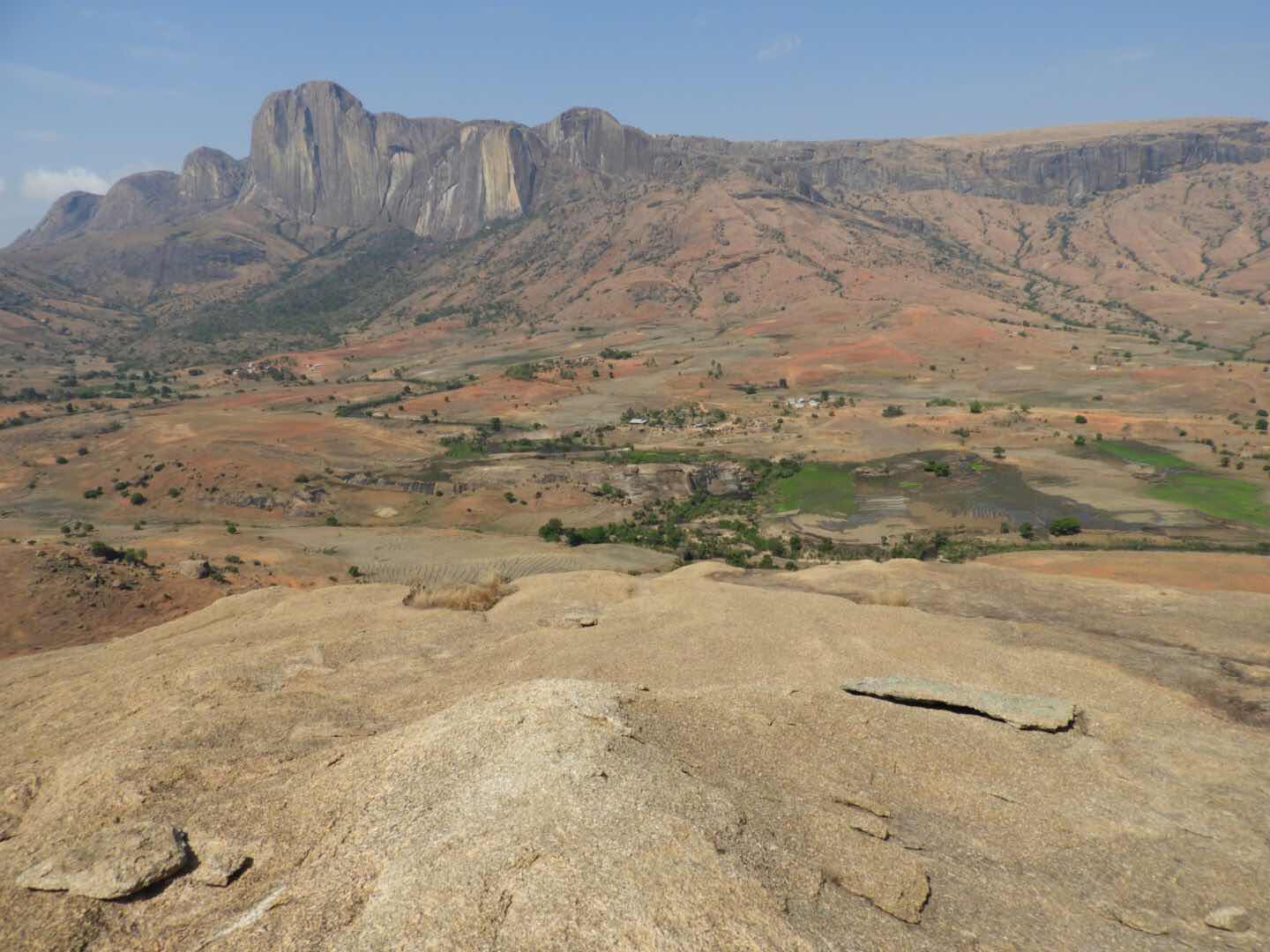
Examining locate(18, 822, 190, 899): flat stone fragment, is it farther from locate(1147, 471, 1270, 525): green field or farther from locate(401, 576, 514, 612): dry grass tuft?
locate(1147, 471, 1270, 525): green field

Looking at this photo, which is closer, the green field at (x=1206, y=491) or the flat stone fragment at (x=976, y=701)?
the flat stone fragment at (x=976, y=701)

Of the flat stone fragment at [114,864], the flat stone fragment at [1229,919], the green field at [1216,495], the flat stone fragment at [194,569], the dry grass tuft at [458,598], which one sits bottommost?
the green field at [1216,495]

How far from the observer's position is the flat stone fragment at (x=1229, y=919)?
12.8 m

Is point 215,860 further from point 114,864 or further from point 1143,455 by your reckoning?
point 1143,455

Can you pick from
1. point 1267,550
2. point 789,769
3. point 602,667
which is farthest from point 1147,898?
point 1267,550

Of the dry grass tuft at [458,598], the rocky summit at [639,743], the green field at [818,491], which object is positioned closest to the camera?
the rocky summit at [639,743]

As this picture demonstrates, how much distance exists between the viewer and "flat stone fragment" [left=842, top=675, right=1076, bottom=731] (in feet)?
62.2

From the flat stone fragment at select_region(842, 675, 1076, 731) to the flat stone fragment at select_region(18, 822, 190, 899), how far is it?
15.8 m

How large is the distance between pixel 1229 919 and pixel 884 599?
795 inches

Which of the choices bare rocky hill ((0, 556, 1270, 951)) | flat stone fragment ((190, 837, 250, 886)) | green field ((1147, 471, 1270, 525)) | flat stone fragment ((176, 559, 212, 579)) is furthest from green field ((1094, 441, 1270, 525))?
flat stone fragment ((176, 559, 212, 579))

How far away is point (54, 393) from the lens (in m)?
150

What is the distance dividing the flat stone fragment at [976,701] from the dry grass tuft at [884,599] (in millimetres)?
11168

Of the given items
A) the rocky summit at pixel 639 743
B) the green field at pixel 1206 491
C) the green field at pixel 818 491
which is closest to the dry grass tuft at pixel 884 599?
the rocky summit at pixel 639 743

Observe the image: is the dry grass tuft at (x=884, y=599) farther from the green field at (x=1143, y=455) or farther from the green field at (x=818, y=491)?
the green field at (x=1143, y=455)
